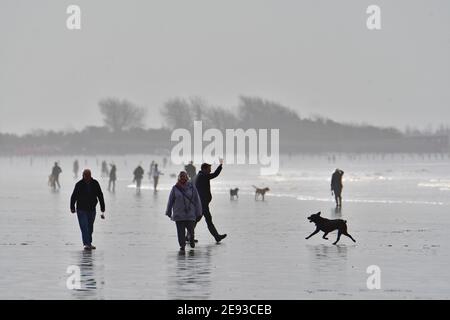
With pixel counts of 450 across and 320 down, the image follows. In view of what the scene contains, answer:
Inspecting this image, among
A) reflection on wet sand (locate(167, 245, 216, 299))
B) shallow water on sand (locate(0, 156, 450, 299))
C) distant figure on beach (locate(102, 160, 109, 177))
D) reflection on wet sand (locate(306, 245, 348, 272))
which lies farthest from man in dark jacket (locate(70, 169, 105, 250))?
distant figure on beach (locate(102, 160, 109, 177))

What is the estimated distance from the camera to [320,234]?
24000 millimetres

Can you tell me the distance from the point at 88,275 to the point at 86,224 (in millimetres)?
4005

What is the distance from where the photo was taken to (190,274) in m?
16.8

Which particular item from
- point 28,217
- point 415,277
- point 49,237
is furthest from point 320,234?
point 28,217

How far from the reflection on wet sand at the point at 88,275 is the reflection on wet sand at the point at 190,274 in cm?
88

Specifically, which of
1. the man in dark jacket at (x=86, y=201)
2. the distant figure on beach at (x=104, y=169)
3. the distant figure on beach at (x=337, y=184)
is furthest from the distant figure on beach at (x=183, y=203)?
the distant figure on beach at (x=104, y=169)

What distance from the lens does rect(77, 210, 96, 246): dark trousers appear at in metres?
20.6

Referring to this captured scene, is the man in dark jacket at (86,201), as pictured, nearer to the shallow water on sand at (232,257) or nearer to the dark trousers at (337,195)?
the shallow water on sand at (232,257)

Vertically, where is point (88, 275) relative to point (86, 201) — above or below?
below

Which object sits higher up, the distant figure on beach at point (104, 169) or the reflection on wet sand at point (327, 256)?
the distant figure on beach at point (104, 169)

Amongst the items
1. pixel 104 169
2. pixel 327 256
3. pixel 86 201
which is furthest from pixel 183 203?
pixel 104 169

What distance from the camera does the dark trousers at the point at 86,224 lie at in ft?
67.6

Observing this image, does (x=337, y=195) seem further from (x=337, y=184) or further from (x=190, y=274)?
(x=190, y=274)
